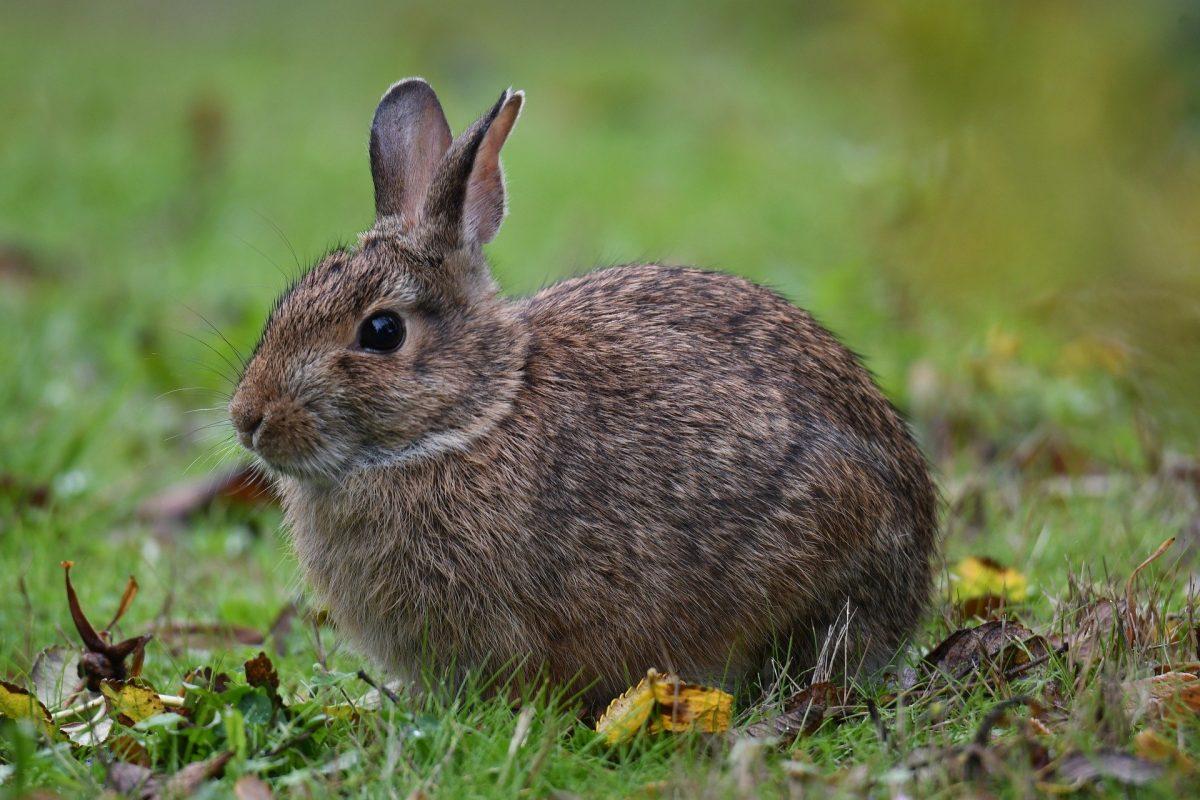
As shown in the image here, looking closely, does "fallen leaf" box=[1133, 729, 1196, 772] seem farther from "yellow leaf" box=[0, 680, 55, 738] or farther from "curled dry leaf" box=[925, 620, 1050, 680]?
"yellow leaf" box=[0, 680, 55, 738]

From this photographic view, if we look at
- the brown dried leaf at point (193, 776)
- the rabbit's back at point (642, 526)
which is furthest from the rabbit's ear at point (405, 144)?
the brown dried leaf at point (193, 776)

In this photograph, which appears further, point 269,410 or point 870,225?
point 870,225

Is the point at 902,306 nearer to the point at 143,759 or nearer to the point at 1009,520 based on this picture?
the point at 1009,520

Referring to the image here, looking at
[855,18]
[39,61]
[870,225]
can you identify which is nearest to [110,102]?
[39,61]

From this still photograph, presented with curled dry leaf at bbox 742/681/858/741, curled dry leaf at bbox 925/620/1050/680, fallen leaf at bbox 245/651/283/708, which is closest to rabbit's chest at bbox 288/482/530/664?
fallen leaf at bbox 245/651/283/708

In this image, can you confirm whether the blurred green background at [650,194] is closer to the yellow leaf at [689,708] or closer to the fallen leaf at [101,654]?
the fallen leaf at [101,654]

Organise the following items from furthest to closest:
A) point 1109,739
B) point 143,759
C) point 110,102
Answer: point 110,102
point 143,759
point 1109,739

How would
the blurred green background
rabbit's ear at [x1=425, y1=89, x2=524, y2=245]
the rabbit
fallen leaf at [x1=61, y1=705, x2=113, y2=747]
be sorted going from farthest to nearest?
1. rabbit's ear at [x1=425, y1=89, x2=524, y2=245]
2. the rabbit
3. fallen leaf at [x1=61, y1=705, x2=113, y2=747]
4. the blurred green background

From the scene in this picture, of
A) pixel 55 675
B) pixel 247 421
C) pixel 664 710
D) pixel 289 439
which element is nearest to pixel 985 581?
pixel 664 710
